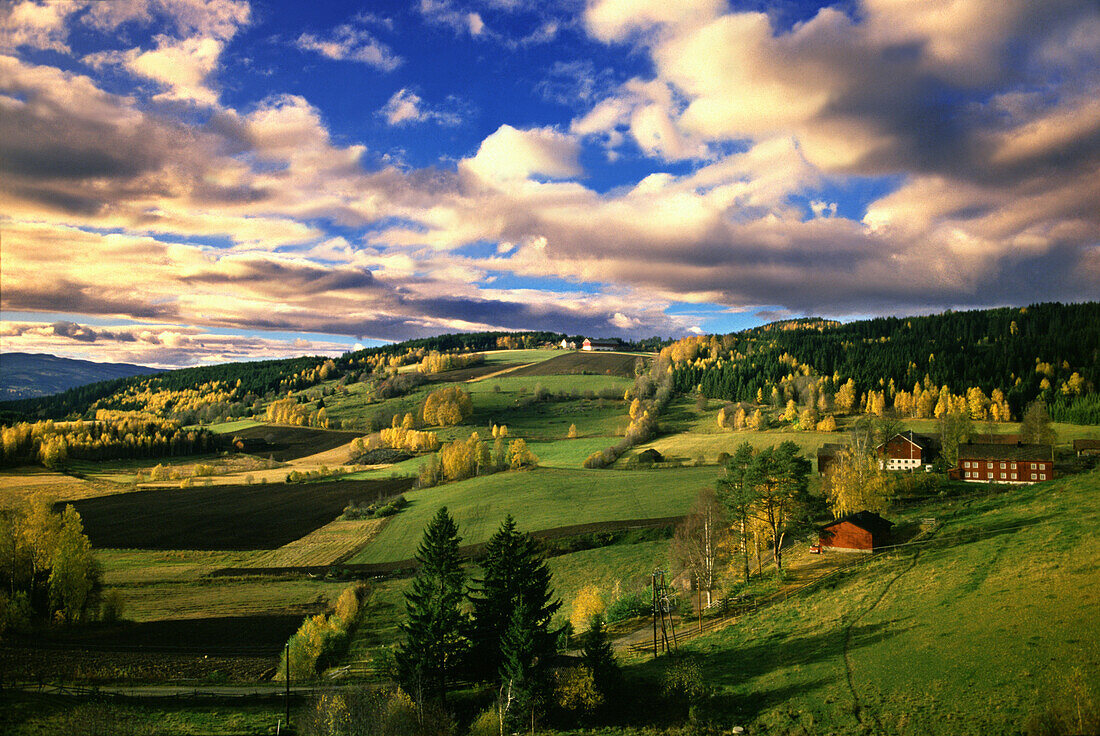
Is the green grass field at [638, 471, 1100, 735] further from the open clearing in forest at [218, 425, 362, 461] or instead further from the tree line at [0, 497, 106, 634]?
the open clearing in forest at [218, 425, 362, 461]

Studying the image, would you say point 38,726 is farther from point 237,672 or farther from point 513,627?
point 513,627

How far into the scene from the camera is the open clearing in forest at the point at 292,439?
148m

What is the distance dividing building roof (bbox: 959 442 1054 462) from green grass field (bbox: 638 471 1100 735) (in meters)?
36.3

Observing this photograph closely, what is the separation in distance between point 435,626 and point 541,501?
160 ft

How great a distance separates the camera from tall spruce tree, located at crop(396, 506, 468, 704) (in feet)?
111

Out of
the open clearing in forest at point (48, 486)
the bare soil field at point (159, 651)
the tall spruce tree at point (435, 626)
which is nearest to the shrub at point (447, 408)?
the open clearing in forest at point (48, 486)

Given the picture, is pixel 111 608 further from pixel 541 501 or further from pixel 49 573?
pixel 541 501

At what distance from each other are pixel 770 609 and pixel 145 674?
142 feet

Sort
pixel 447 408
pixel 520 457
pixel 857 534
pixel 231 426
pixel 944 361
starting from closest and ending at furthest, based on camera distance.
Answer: pixel 857 534
pixel 520 457
pixel 944 361
pixel 447 408
pixel 231 426

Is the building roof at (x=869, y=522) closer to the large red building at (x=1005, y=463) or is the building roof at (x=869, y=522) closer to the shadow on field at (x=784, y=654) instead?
the shadow on field at (x=784, y=654)

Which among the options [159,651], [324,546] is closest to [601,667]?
[159,651]

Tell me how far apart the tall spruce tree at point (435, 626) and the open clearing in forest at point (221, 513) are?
49.0 metres

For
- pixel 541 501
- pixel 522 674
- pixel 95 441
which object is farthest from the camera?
pixel 95 441

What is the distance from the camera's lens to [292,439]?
160500mm
